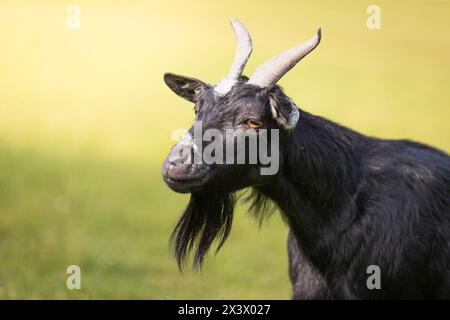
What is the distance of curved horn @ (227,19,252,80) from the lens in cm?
716

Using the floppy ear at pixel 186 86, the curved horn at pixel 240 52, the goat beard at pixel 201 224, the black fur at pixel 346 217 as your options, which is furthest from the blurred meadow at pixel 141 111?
the curved horn at pixel 240 52

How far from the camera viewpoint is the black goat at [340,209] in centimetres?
727

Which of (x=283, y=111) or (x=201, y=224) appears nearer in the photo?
(x=283, y=111)

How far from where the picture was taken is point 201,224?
752 cm

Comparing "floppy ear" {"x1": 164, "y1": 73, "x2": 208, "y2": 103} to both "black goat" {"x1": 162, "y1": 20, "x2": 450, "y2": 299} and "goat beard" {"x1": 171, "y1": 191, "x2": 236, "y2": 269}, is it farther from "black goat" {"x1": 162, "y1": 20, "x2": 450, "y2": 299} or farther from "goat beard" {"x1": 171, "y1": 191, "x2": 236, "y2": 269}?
"goat beard" {"x1": 171, "y1": 191, "x2": 236, "y2": 269}

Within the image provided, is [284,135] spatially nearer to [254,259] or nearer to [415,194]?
[415,194]

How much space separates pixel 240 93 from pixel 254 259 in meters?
6.55

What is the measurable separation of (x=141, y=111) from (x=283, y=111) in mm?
14307

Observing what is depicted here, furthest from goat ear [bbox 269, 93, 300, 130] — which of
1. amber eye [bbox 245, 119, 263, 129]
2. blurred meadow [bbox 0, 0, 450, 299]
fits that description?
blurred meadow [bbox 0, 0, 450, 299]

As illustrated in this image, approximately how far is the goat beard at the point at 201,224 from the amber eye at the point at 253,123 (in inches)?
27.1

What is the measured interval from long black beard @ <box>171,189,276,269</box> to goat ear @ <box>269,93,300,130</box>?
2.61 feet

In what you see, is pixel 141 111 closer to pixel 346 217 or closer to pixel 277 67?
pixel 346 217

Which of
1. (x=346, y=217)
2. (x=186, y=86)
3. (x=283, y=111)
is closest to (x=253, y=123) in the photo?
(x=283, y=111)

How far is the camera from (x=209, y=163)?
6.65 m
